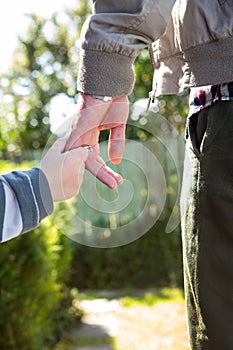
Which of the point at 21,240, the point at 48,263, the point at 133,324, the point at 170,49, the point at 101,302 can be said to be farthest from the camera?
the point at 101,302

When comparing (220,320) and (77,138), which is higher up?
(77,138)

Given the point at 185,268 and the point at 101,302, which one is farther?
the point at 101,302

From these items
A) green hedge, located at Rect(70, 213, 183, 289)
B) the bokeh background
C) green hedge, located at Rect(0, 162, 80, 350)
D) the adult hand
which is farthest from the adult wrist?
green hedge, located at Rect(70, 213, 183, 289)

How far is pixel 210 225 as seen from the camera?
147cm

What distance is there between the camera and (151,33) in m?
1.48

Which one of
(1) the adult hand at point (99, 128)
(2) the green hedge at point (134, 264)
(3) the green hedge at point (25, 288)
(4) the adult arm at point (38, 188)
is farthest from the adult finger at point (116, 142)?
(2) the green hedge at point (134, 264)

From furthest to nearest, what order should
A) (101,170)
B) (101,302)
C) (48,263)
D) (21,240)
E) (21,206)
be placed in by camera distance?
(101,302)
(48,263)
(21,240)
(101,170)
(21,206)

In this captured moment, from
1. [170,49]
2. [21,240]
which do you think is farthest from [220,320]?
[21,240]

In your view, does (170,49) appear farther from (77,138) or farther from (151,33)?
(77,138)

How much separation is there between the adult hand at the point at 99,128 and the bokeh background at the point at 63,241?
0.47 meters

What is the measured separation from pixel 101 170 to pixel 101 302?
551cm

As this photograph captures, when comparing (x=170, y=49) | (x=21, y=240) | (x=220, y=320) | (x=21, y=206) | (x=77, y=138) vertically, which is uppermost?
(x=170, y=49)

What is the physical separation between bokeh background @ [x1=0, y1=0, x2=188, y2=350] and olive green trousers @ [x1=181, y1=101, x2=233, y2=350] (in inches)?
21.9

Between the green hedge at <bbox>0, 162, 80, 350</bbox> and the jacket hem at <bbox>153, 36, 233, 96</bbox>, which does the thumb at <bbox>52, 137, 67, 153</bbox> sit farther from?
the green hedge at <bbox>0, 162, 80, 350</bbox>
